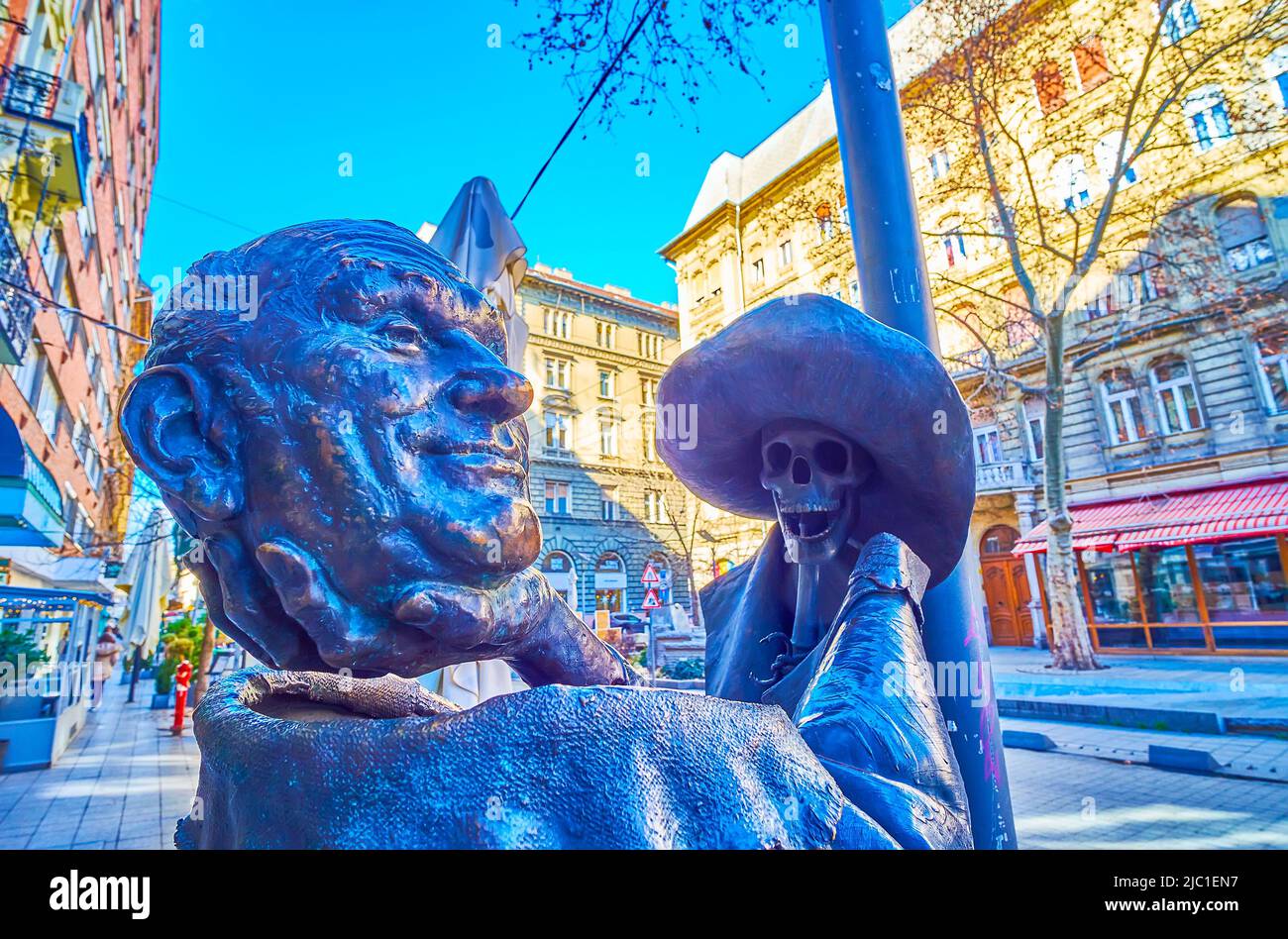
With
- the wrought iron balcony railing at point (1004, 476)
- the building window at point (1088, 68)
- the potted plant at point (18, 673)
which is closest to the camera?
the potted plant at point (18, 673)

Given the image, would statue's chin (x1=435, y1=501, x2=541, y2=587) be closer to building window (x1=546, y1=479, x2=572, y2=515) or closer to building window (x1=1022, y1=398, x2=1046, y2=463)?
building window (x1=1022, y1=398, x2=1046, y2=463)

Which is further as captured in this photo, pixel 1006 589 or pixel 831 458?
pixel 1006 589

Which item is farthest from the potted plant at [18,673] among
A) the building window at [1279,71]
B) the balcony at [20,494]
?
the building window at [1279,71]

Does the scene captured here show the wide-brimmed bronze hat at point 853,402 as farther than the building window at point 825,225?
No

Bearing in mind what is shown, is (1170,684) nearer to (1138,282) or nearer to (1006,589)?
(1006,589)

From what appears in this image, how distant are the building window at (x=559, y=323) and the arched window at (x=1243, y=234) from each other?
2057 centimetres

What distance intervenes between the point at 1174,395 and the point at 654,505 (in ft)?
60.1

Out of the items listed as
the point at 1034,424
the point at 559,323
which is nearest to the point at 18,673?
the point at 1034,424

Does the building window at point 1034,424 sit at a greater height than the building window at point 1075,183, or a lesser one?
lesser

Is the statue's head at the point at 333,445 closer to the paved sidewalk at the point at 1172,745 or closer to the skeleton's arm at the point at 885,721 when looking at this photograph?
the skeleton's arm at the point at 885,721

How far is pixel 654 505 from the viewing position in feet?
98.4

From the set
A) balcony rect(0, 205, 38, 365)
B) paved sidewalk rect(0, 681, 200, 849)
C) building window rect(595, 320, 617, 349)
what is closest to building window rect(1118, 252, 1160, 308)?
building window rect(595, 320, 617, 349)

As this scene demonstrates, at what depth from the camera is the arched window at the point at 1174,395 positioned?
16.9 metres
